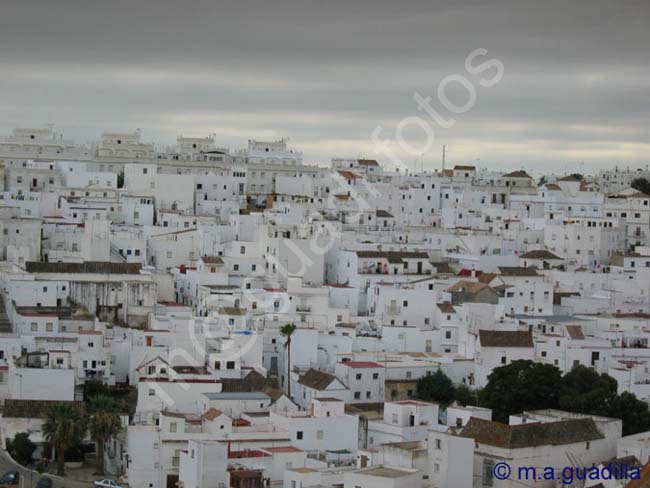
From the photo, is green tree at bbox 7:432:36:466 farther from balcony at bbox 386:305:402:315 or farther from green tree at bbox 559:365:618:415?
balcony at bbox 386:305:402:315

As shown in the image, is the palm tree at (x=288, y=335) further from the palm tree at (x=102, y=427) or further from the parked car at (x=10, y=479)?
the parked car at (x=10, y=479)

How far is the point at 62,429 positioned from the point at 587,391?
9997 mm

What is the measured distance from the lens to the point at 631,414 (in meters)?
30.2

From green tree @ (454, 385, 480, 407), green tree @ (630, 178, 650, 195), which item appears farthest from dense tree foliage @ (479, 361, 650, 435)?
green tree @ (630, 178, 650, 195)

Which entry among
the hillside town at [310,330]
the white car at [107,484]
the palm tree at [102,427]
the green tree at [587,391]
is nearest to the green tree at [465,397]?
the hillside town at [310,330]

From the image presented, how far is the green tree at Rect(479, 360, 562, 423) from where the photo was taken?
31125 millimetres

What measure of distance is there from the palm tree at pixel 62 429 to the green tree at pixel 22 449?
1.13 ft

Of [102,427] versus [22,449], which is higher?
[102,427]

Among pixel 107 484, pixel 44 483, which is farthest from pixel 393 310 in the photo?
pixel 44 483

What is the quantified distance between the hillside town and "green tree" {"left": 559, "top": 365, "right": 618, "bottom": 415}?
6 cm

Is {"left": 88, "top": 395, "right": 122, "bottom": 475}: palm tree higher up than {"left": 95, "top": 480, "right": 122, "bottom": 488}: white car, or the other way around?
{"left": 88, "top": 395, "right": 122, "bottom": 475}: palm tree

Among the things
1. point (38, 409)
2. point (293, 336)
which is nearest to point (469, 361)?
point (293, 336)

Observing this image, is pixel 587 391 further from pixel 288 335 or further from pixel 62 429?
pixel 62 429

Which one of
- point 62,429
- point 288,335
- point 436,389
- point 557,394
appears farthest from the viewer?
point 288,335
